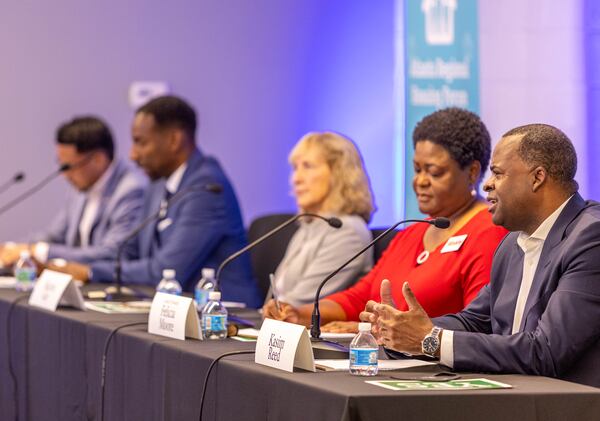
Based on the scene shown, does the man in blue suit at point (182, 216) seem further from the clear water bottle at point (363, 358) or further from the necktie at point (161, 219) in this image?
the clear water bottle at point (363, 358)

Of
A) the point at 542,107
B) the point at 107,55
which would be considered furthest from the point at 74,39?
the point at 542,107

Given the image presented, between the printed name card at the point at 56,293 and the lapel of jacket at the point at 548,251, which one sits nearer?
the lapel of jacket at the point at 548,251

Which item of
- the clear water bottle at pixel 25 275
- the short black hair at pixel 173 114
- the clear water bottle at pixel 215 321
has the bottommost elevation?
the clear water bottle at pixel 25 275

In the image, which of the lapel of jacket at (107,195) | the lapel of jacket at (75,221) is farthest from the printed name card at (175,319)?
the lapel of jacket at (75,221)

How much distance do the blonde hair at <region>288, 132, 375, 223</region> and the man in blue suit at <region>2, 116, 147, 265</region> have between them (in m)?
1.81

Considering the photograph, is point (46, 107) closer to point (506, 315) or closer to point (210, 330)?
point (210, 330)

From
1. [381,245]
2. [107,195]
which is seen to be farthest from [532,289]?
[107,195]

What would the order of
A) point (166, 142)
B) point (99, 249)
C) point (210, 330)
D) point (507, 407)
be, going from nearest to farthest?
point (507, 407), point (210, 330), point (166, 142), point (99, 249)

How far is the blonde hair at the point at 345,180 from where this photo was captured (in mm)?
4078

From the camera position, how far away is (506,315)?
2.54 meters

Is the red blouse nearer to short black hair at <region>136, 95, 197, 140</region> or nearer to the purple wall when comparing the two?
short black hair at <region>136, 95, 197, 140</region>

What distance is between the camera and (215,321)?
2895mm

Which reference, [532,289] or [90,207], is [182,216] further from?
[532,289]

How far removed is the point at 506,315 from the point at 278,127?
4669 millimetres
